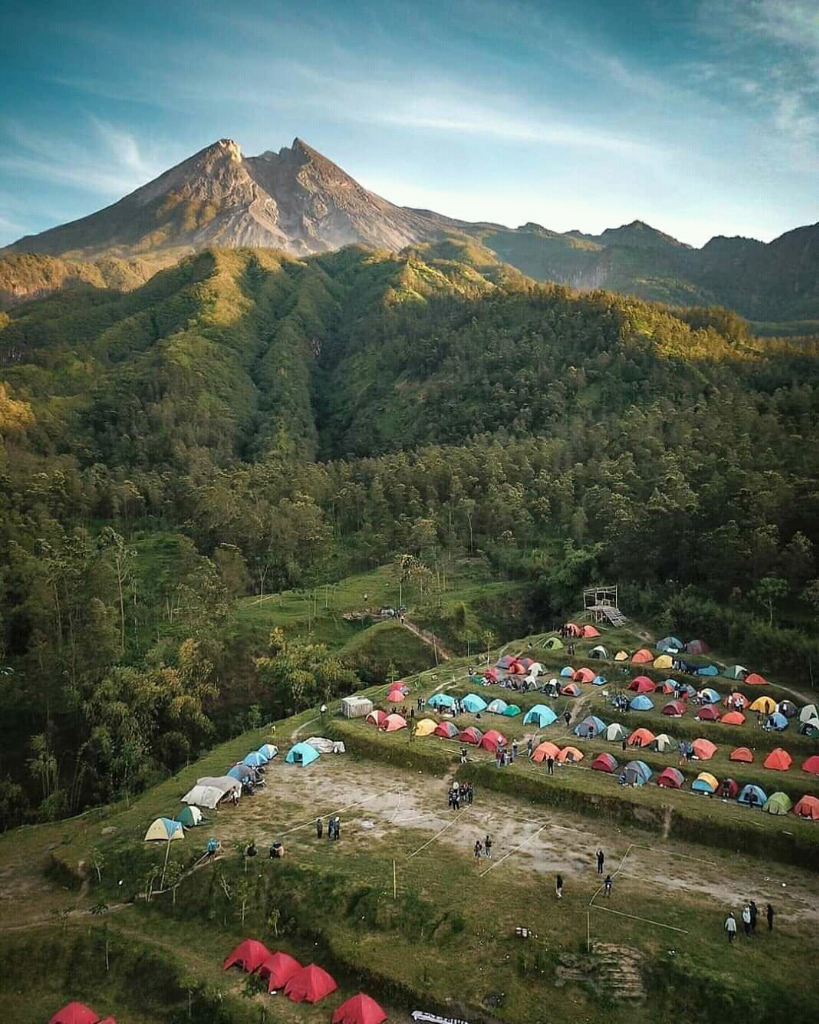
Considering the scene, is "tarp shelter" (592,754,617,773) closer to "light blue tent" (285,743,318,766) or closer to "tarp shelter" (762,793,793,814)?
"tarp shelter" (762,793,793,814)

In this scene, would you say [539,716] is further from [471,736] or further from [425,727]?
[425,727]

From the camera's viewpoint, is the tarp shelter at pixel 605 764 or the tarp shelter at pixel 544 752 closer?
the tarp shelter at pixel 605 764

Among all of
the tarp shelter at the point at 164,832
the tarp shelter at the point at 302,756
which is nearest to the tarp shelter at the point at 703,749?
the tarp shelter at the point at 302,756

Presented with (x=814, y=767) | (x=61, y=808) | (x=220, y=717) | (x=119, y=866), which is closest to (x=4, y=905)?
(x=119, y=866)

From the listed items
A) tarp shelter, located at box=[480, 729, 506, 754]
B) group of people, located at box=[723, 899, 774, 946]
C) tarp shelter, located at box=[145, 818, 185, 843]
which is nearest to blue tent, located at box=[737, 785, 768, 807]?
group of people, located at box=[723, 899, 774, 946]

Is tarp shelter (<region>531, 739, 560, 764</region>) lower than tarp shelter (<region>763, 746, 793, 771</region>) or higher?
lower

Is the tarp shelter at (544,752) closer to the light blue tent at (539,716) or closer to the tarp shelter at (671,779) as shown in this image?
the light blue tent at (539,716)

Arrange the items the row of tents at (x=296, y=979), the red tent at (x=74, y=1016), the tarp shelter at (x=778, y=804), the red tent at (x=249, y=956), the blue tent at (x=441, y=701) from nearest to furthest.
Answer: the row of tents at (x=296, y=979) < the red tent at (x=74, y=1016) < the red tent at (x=249, y=956) < the tarp shelter at (x=778, y=804) < the blue tent at (x=441, y=701)
